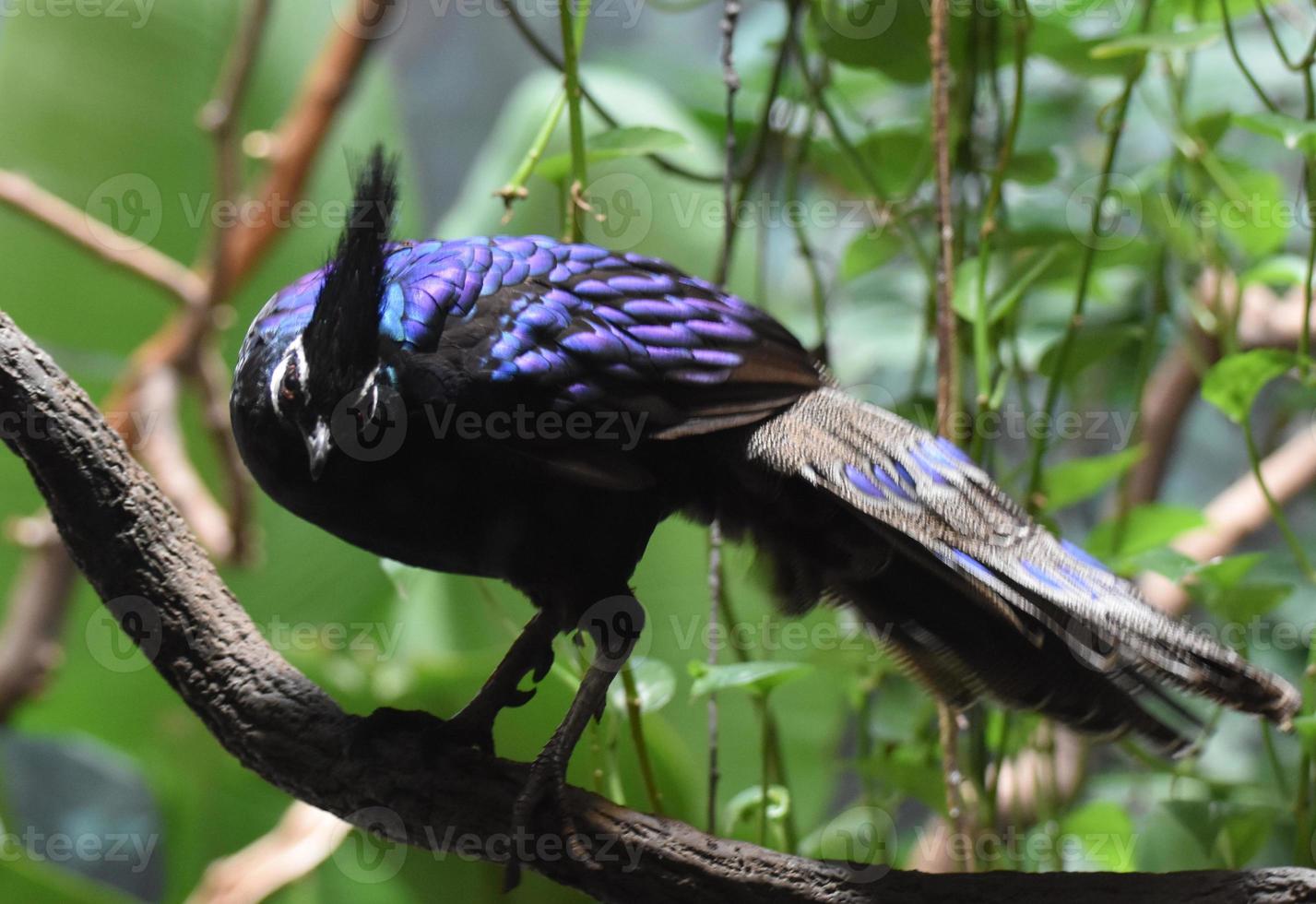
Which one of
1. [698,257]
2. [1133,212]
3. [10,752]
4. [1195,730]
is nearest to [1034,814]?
[1195,730]

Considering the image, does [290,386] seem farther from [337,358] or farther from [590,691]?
[590,691]

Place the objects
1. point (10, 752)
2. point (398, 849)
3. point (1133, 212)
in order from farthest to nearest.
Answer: point (10, 752) < point (1133, 212) < point (398, 849)

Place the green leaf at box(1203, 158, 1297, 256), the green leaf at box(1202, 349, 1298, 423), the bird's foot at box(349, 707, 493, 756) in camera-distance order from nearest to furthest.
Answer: the bird's foot at box(349, 707, 493, 756) → the green leaf at box(1202, 349, 1298, 423) → the green leaf at box(1203, 158, 1297, 256)

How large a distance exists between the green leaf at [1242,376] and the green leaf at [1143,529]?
0.55 ft

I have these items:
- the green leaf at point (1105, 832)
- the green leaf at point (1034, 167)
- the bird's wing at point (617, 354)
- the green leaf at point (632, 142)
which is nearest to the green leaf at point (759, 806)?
the green leaf at point (1105, 832)

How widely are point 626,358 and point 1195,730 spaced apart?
745 mm

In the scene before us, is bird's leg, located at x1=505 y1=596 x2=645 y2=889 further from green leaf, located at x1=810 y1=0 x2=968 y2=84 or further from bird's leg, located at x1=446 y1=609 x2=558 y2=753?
green leaf, located at x1=810 y1=0 x2=968 y2=84

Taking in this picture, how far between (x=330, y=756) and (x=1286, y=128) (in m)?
1.14

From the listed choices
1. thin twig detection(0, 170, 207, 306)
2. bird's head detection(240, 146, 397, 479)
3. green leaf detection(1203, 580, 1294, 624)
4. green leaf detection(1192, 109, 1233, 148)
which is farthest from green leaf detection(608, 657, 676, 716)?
thin twig detection(0, 170, 207, 306)

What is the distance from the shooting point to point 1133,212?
182 cm

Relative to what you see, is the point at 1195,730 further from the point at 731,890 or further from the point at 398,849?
the point at 398,849

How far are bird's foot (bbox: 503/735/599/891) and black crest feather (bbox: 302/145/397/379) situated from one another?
15.5 inches

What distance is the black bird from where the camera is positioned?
3.32 feet

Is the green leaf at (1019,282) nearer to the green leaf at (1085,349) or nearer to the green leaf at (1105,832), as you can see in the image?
the green leaf at (1085,349)
